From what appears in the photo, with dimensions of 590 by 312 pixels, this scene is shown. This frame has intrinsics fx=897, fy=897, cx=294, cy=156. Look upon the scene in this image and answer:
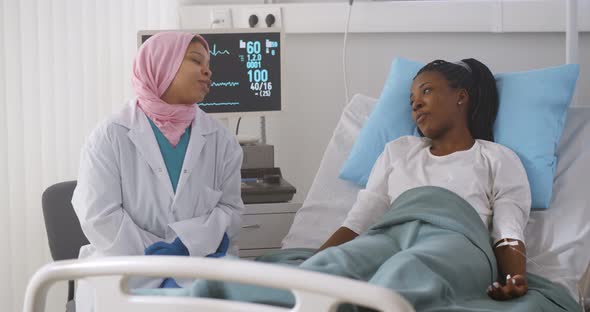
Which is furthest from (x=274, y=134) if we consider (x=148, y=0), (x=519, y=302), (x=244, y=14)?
(x=519, y=302)

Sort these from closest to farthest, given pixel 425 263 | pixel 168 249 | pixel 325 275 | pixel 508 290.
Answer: pixel 325 275
pixel 425 263
pixel 508 290
pixel 168 249

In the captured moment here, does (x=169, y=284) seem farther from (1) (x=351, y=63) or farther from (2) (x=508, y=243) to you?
(1) (x=351, y=63)

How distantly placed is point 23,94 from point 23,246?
0.56 m

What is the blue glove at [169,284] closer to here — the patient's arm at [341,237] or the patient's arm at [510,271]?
the patient's arm at [341,237]

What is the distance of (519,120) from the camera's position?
2.60 m

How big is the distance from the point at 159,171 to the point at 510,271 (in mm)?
893

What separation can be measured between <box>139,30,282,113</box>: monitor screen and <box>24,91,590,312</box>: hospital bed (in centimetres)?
32

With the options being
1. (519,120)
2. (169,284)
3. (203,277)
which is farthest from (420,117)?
(203,277)

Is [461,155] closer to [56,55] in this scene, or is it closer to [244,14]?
[244,14]

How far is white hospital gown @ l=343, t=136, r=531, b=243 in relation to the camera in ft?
7.88

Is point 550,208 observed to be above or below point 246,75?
below

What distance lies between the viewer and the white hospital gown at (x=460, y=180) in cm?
240

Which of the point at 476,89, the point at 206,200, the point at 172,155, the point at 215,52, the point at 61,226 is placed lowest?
the point at 61,226

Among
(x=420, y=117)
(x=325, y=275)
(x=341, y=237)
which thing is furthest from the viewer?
(x=420, y=117)
